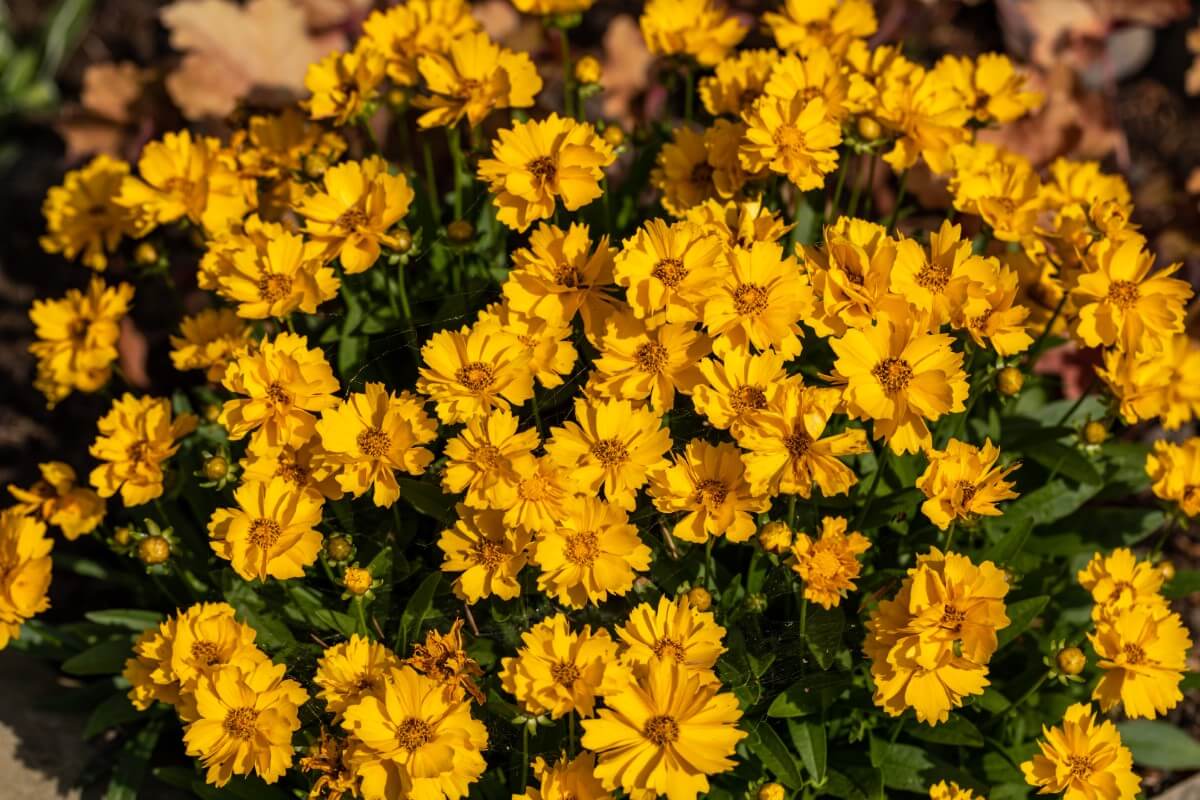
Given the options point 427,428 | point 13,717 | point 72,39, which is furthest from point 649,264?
point 72,39

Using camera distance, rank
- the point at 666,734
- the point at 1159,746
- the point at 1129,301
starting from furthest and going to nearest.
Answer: the point at 1159,746 < the point at 1129,301 < the point at 666,734

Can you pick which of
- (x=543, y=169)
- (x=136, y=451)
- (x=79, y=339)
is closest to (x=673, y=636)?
(x=543, y=169)

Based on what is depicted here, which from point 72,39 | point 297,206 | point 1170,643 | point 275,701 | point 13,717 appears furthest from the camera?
point 72,39

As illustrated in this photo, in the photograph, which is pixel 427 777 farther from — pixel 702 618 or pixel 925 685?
pixel 925 685

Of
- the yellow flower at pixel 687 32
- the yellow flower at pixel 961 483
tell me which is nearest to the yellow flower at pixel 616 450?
the yellow flower at pixel 961 483

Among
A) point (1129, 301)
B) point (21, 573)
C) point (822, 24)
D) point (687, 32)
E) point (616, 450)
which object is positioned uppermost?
point (822, 24)

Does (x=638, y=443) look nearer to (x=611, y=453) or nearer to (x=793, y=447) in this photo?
(x=611, y=453)
